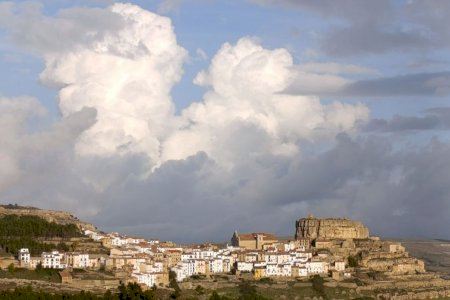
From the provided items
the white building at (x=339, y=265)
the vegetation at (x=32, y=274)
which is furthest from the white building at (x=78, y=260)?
the white building at (x=339, y=265)

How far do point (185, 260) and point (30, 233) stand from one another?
1283cm

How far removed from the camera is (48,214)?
339 ft

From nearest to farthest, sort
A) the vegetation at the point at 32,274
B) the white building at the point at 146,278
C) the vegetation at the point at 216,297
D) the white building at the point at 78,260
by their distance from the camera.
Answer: the vegetation at the point at 216,297 → the vegetation at the point at 32,274 → the white building at the point at 146,278 → the white building at the point at 78,260

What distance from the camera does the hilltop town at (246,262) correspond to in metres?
86.6

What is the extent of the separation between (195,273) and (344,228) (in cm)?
2148

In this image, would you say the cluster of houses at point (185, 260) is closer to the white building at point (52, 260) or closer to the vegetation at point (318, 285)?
the white building at point (52, 260)

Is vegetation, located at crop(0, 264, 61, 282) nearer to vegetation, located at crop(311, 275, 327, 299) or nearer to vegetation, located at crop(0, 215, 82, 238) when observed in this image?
vegetation, located at crop(0, 215, 82, 238)

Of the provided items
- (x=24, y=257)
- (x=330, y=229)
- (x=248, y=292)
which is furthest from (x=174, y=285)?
(x=330, y=229)

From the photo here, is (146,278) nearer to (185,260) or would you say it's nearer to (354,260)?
(185,260)

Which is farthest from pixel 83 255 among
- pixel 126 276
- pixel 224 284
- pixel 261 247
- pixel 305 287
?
pixel 261 247

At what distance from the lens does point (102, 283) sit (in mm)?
82938

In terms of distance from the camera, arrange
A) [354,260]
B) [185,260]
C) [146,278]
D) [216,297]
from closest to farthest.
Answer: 1. [216,297]
2. [146,278]
3. [185,260]
4. [354,260]

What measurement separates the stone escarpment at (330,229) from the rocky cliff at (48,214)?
20220mm

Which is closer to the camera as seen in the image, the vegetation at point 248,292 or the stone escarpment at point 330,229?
the vegetation at point 248,292
